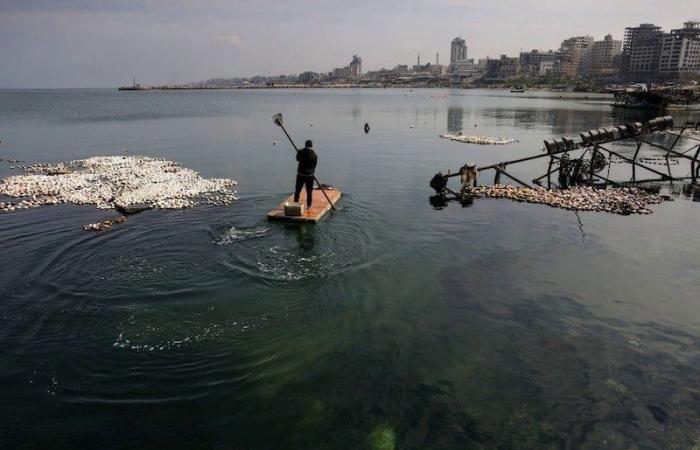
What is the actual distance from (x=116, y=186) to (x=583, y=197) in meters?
24.9

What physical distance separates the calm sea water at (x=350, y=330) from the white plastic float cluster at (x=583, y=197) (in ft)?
4.31

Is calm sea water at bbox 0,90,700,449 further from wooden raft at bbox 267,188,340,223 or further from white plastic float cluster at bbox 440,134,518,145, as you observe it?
white plastic float cluster at bbox 440,134,518,145

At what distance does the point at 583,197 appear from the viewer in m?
22.2

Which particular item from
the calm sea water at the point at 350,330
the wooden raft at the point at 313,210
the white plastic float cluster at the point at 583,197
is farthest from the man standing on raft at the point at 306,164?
the white plastic float cluster at the point at 583,197

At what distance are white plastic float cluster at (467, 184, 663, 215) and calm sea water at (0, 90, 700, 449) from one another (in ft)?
4.31

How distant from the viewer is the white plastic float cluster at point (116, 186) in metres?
20.4

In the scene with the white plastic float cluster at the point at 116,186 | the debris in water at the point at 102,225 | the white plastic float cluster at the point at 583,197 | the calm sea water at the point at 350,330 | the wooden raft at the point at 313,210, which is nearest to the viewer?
the calm sea water at the point at 350,330

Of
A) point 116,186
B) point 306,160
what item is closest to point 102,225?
point 116,186

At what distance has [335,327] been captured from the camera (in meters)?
10.5

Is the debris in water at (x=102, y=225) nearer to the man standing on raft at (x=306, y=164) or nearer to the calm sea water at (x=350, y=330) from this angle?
the calm sea water at (x=350, y=330)

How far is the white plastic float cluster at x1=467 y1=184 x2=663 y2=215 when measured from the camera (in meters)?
20.8

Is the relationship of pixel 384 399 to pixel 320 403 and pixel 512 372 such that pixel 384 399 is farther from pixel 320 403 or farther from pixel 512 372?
pixel 512 372

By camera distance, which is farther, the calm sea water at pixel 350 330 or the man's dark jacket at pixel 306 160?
the man's dark jacket at pixel 306 160

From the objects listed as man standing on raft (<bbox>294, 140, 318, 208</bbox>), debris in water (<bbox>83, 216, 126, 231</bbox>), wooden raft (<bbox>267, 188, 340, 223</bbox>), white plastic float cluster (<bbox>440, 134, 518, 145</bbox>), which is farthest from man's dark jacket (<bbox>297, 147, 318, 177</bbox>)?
white plastic float cluster (<bbox>440, 134, 518, 145</bbox>)
